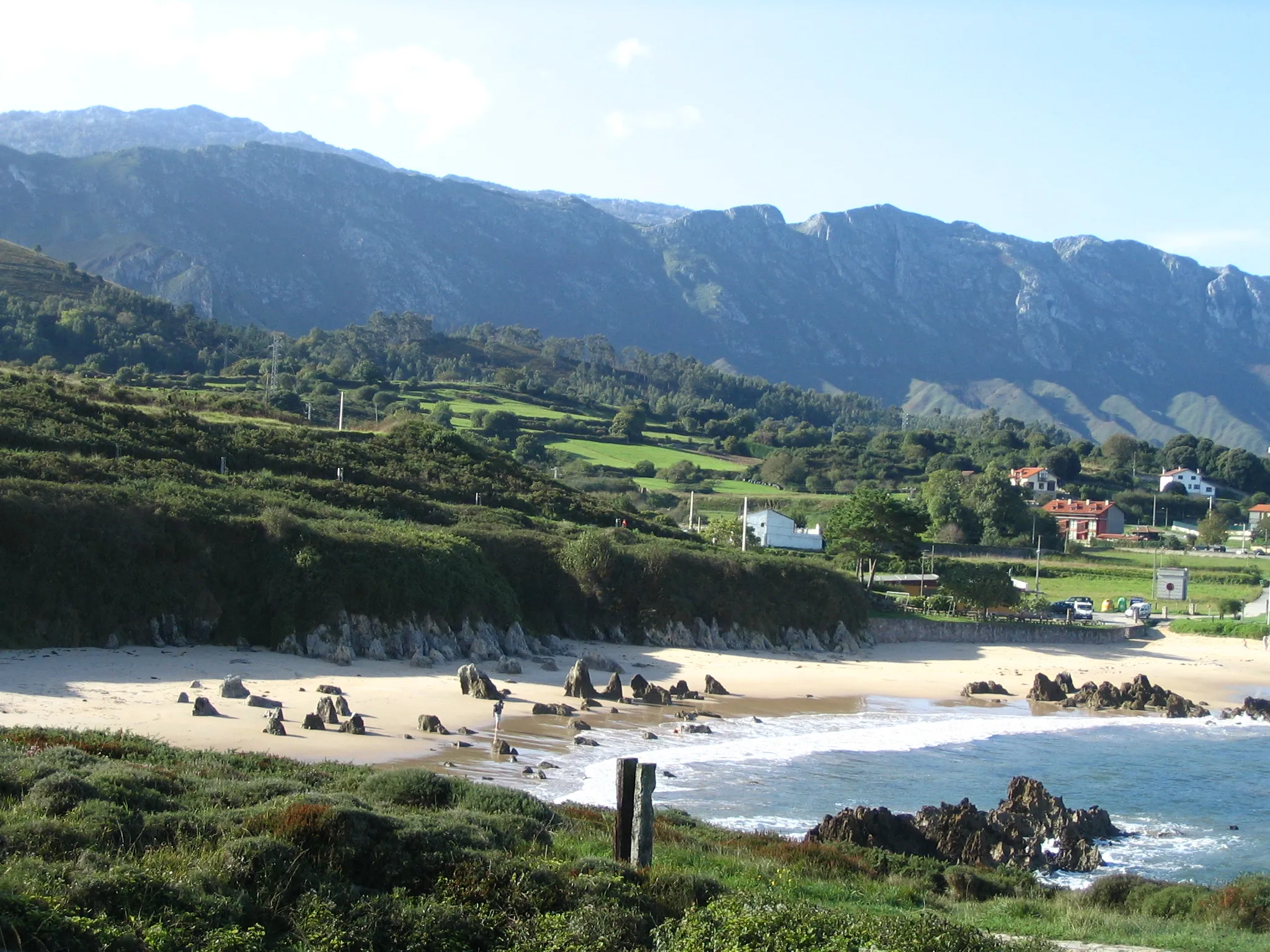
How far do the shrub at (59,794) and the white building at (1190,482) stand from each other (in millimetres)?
136443

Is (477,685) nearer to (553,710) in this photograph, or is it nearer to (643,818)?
(553,710)

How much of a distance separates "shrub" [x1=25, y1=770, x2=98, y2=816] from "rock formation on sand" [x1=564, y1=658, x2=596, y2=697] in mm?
20683

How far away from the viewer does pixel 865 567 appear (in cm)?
6794

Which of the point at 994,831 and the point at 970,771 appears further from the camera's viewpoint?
the point at 970,771

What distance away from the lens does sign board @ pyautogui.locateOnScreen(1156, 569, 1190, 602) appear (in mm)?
71188

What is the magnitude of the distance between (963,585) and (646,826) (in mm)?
48956

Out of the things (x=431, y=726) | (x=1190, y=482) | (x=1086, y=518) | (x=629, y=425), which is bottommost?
(x=431, y=726)

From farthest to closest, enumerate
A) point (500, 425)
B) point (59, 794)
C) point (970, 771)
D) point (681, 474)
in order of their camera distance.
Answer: point (500, 425) < point (681, 474) < point (970, 771) < point (59, 794)

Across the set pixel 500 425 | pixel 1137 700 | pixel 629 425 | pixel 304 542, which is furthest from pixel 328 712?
pixel 629 425

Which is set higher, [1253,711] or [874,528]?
[874,528]

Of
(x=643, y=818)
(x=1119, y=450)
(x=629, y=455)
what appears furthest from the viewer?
(x=1119, y=450)

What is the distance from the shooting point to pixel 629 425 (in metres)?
116

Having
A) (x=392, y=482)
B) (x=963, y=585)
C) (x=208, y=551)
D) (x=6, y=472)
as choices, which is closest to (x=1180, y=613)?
(x=963, y=585)

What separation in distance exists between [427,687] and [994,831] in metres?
15.5
